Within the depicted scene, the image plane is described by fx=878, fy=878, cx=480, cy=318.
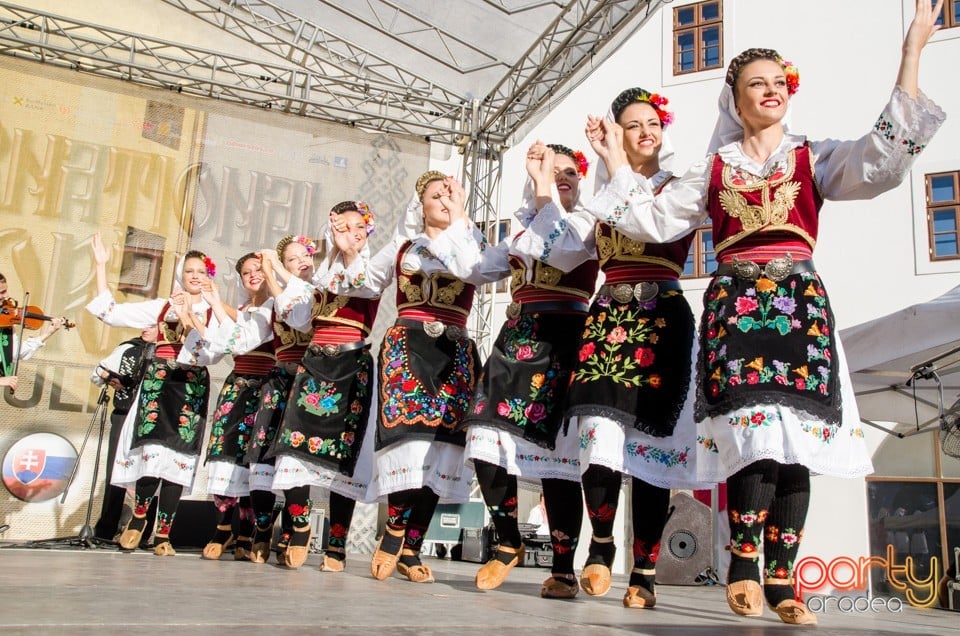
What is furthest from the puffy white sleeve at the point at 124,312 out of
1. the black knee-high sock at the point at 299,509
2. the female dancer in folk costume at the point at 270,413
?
the black knee-high sock at the point at 299,509

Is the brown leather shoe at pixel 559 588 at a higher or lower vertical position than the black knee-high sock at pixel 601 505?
lower

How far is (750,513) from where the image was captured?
2320 millimetres

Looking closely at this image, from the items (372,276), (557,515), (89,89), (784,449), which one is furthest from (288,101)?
(784,449)

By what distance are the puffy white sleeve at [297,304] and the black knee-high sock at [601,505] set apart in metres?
1.87

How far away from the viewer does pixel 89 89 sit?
26.9 ft

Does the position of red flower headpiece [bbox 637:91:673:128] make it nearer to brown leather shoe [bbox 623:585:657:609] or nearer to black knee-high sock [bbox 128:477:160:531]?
brown leather shoe [bbox 623:585:657:609]

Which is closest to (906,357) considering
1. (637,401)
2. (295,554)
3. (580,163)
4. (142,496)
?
(580,163)

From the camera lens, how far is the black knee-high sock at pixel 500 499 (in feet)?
10.3

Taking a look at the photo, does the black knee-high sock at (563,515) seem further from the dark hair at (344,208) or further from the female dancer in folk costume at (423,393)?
the dark hair at (344,208)

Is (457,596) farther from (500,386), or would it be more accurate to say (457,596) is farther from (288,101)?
(288,101)

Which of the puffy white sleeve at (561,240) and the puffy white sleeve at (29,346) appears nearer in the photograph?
the puffy white sleeve at (561,240)

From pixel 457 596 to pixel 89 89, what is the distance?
23.9 feet

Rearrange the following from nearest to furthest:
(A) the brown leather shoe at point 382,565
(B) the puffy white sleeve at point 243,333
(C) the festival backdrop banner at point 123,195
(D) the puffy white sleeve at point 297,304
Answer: (A) the brown leather shoe at point 382,565
(D) the puffy white sleeve at point 297,304
(B) the puffy white sleeve at point 243,333
(C) the festival backdrop banner at point 123,195

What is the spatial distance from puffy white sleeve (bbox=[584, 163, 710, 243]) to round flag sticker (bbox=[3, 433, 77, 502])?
21.6ft
